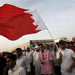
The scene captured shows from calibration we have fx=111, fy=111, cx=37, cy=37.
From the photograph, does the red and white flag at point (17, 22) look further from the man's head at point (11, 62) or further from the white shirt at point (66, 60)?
the man's head at point (11, 62)

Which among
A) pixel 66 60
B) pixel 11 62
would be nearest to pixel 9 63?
pixel 11 62

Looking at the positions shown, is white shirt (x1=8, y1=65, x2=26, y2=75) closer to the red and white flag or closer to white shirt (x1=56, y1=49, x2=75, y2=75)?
white shirt (x1=56, y1=49, x2=75, y2=75)

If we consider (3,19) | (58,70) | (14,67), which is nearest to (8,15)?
(3,19)

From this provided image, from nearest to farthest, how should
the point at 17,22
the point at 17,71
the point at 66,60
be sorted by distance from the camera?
1. the point at 17,71
2. the point at 66,60
3. the point at 17,22

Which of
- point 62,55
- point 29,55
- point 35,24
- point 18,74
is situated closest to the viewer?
point 18,74

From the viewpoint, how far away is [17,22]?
5.05 meters

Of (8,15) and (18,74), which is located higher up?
(8,15)

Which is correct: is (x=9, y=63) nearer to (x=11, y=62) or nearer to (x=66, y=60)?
(x=11, y=62)

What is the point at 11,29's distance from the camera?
197 inches

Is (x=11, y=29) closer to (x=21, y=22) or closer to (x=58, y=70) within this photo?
(x=21, y=22)

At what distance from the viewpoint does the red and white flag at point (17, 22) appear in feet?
15.8

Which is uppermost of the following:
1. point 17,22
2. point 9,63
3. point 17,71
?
point 17,22

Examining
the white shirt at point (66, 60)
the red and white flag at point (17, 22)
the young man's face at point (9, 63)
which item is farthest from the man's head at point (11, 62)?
the red and white flag at point (17, 22)

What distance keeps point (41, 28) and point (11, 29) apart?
4.49 feet
